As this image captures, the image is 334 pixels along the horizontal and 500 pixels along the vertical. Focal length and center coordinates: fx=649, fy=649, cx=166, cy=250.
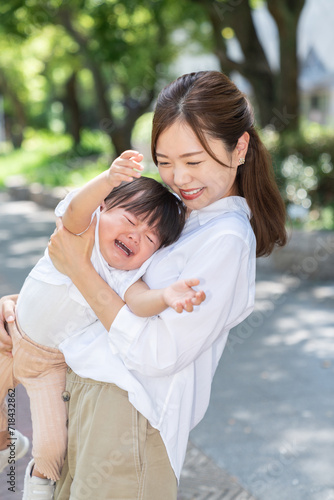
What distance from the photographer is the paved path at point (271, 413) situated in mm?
3195

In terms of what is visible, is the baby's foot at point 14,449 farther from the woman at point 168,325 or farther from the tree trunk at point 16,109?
the tree trunk at point 16,109

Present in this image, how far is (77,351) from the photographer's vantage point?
1.84 metres

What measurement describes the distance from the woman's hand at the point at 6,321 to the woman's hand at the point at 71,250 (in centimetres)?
27

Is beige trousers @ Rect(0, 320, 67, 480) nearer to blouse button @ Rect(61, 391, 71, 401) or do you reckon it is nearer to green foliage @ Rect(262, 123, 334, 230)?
blouse button @ Rect(61, 391, 71, 401)

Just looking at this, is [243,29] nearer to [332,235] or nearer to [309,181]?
[309,181]

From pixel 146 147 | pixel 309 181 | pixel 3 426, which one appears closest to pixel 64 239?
pixel 3 426

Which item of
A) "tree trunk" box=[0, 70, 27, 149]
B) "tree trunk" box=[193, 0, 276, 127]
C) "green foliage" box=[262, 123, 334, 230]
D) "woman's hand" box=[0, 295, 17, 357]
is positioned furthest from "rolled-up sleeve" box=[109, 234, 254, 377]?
"tree trunk" box=[0, 70, 27, 149]

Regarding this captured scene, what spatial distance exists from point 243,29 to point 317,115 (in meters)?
20.1

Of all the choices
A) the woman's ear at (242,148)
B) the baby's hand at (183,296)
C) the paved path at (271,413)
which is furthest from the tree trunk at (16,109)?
the baby's hand at (183,296)

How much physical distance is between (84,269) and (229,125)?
0.59m

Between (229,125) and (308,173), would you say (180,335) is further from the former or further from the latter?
(308,173)

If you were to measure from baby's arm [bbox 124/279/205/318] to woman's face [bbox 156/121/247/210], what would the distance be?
0.30m

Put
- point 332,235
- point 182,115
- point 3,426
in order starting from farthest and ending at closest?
point 332,235, point 3,426, point 182,115

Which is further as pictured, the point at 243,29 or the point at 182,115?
the point at 243,29
